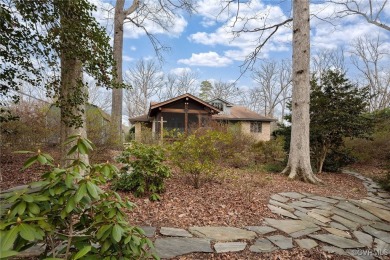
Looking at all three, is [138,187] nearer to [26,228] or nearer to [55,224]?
[55,224]

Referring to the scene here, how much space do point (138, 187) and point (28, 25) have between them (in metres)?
2.71

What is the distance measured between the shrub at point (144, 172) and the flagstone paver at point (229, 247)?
156cm

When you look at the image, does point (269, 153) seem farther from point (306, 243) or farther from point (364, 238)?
point (306, 243)

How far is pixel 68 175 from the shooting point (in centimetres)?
122

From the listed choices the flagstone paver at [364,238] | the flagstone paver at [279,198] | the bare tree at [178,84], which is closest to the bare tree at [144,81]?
the bare tree at [178,84]

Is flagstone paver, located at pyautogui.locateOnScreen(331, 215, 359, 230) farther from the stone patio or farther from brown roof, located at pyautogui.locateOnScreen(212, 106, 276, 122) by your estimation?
brown roof, located at pyautogui.locateOnScreen(212, 106, 276, 122)

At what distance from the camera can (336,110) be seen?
24.1 feet

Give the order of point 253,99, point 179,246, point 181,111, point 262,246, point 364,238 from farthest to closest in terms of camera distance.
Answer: point 253,99, point 181,111, point 364,238, point 262,246, point 179,246

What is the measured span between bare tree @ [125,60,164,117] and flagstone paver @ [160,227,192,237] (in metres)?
29.8

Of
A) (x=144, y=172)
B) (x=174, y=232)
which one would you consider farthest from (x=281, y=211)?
(x=144, y=172)

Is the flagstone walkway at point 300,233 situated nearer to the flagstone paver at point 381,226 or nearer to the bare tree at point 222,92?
the flagstone paver at point 381,226

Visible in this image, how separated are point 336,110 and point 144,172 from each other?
21.5 feet

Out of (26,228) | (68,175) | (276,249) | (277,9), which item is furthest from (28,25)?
(277,9)

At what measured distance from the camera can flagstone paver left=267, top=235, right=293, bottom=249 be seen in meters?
2.77
